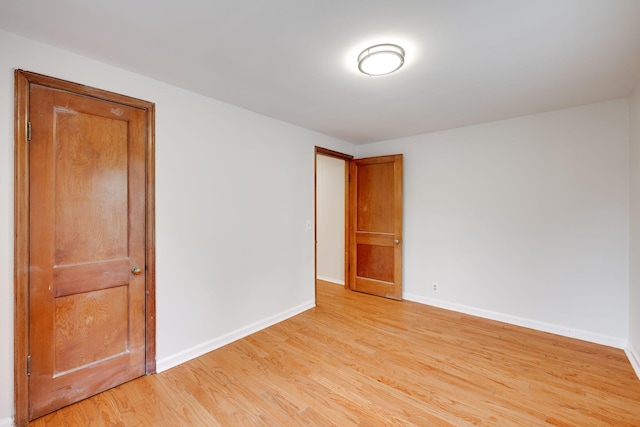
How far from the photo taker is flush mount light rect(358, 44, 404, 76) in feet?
5.83

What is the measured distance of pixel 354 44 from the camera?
1.75 metres

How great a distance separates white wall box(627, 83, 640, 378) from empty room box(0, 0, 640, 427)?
0.14 feet

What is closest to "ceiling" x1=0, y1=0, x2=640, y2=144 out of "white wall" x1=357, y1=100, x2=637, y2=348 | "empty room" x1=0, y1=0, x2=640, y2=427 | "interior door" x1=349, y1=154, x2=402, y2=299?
"empty room" x1=0, y1=0, x2=640, y2=427

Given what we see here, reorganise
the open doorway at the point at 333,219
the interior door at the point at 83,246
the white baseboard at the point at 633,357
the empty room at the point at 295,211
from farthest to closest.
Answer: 1. the open doorway at the point at 333,219
2. the white baseboard at the point at 633,357
3. the interior door at the point at 83,246
4. the empty room at the point at 295,211

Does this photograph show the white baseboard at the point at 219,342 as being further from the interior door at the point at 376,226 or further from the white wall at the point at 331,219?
the white wall at the point at 331,219

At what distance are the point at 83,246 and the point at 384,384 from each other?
2.46 metres

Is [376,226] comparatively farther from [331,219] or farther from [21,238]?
[21,238]

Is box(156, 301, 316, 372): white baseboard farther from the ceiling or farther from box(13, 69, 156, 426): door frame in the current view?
the ceiling

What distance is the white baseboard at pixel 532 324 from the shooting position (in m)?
2.72

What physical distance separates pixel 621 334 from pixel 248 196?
13.1 feet

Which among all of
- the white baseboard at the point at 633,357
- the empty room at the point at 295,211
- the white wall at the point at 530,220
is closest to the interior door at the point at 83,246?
the empty room at the point at 295,211

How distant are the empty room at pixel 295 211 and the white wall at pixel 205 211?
0.02m

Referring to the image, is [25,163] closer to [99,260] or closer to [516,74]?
[99,260]

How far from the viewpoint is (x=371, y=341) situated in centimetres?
283
